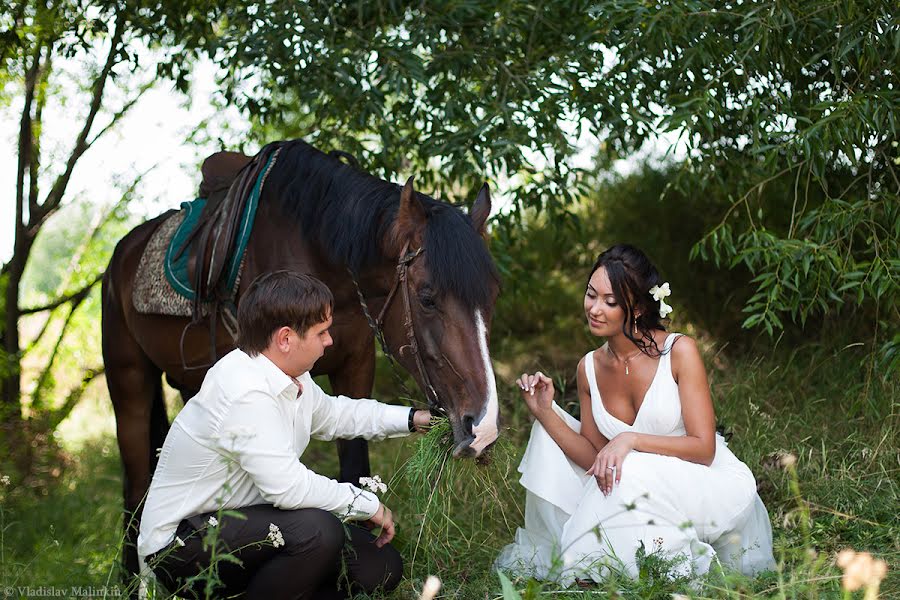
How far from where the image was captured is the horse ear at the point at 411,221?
312 centimetres

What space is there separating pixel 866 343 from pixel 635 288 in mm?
2395

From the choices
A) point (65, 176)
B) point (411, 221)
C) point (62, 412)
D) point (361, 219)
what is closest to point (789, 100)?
point (411, 221)

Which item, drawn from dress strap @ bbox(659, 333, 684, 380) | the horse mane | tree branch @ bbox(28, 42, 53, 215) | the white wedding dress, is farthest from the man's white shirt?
tree branch @ bbox(28, 42, 53, 215)

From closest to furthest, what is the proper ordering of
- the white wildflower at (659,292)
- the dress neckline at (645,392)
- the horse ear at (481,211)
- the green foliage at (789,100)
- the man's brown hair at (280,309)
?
1. the man's brown hair at (280,309)
2. the white wildflower at (659,292)
3. the dress neckline at (645,392)
4. the horse ear at (481,211)
5. the green foliage at (789,100)

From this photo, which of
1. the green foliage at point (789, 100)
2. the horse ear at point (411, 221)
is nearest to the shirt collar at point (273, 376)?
the horse ear at point (411, 221)

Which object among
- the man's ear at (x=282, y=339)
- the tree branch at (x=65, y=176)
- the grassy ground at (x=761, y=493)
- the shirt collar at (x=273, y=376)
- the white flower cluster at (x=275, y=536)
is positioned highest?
the tree branch at (x=65, y=176)

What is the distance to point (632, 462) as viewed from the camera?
296 centimetres

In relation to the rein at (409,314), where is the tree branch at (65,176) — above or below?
above

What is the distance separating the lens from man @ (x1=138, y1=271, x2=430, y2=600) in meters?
2.53

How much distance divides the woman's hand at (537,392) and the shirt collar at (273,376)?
98 cm

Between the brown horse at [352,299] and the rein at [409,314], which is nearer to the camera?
the brown horse at [352,299]

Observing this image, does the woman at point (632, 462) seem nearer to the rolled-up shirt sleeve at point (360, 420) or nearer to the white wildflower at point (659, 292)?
the white wildflower at point (659, 292)

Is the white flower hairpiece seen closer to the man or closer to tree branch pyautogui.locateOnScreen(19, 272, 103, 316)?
the man

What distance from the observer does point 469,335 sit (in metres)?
2.90
